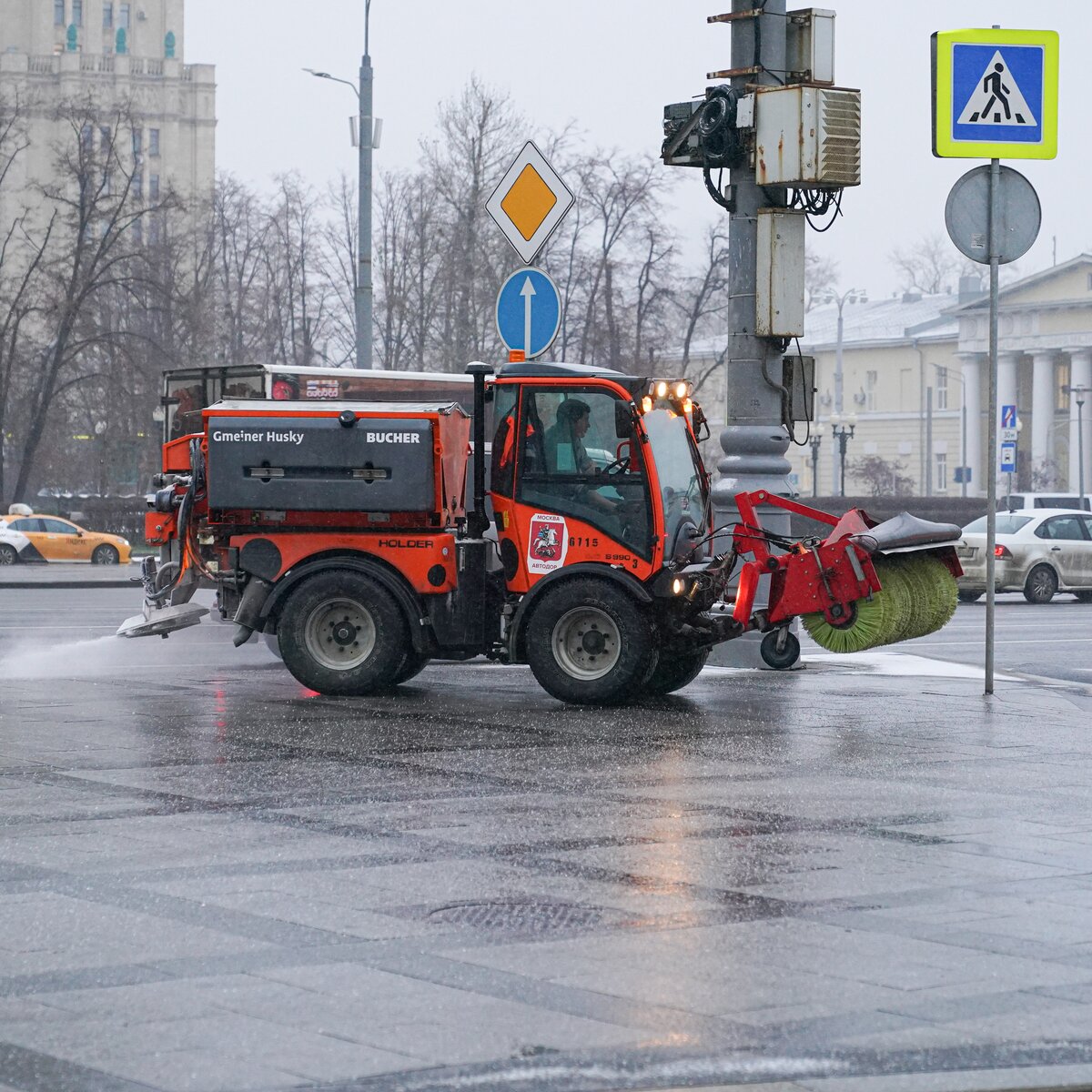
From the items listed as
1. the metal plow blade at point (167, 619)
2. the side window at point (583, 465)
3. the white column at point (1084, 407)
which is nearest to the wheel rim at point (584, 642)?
the side window at point (583, 465)

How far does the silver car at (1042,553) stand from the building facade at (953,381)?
199 feet

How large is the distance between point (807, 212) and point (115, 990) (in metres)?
12.2

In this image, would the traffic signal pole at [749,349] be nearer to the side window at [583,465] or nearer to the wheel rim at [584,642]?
the side window at [583,465]

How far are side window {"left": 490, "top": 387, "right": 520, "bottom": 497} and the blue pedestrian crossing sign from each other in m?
3.45

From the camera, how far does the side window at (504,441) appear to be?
14117 mm

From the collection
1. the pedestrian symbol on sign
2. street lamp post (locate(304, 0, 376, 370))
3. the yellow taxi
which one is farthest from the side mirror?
the yellow taxi

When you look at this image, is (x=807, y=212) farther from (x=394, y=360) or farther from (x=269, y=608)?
(x=394, y=360)

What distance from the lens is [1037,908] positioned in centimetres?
675

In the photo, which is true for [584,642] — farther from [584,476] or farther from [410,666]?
[410,666]

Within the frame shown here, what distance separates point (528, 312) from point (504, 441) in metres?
1.73

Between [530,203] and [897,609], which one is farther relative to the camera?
[530,203]

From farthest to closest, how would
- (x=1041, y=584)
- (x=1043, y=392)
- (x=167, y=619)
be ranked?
1. (x=1043, y=392)
2. (x=1041, y=584)
3. (x=167, y=619)

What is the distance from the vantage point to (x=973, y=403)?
10775 centimetres

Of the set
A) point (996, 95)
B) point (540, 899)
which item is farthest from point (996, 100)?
point (540, 899)
